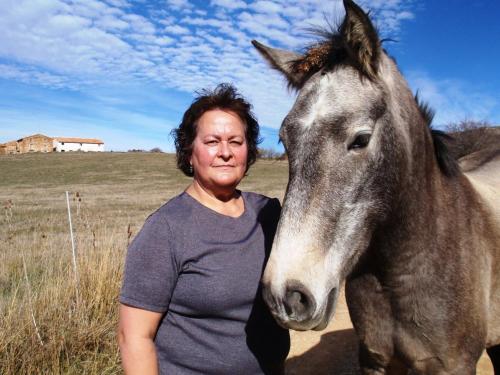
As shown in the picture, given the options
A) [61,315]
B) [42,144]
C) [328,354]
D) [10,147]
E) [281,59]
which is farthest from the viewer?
[42,144]

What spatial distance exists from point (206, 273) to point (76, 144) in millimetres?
117064

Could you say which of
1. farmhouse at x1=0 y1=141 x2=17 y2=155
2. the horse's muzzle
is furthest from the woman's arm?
farmhouse at x1=0 y1=141 x2=17 y2=155

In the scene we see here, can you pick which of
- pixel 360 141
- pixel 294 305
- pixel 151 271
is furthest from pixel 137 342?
pixel 360 141

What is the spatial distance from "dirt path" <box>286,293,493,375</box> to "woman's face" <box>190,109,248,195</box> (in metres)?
3.35

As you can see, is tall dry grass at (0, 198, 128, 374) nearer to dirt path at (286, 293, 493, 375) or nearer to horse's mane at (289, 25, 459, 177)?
dirt path at (286, 293, 493, 375)

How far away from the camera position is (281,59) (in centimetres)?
267

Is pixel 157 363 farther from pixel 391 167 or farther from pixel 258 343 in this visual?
pixel 391 167

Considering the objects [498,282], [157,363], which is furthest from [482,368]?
[157,363]

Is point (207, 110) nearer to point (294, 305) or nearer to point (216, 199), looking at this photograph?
point (216, 199)

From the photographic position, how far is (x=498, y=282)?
106 inches

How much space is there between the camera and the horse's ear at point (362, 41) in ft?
6.57

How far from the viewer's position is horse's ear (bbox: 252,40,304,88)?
8.57 feet

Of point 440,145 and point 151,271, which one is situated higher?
point 440,145

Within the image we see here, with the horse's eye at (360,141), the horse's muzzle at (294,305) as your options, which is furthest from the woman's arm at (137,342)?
the horse's eye at (360,141)
